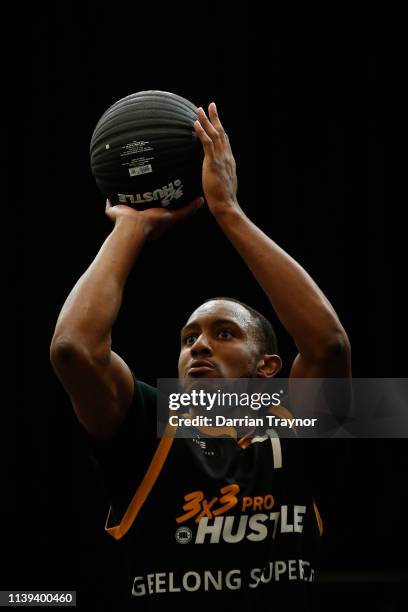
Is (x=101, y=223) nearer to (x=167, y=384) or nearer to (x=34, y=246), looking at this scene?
(x=34, y=246)

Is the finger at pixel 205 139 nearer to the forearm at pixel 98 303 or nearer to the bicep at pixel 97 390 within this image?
the forearm at pixel 98 303

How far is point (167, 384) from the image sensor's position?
250 centimetres

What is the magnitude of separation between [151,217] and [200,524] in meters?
0.82

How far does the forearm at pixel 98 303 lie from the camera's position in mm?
1954

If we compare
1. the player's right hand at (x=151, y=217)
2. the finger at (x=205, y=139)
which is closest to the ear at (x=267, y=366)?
the player's right hand at (x=151, y=217)

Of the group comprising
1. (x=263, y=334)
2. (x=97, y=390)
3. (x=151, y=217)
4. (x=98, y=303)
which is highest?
(x=151, y=217)

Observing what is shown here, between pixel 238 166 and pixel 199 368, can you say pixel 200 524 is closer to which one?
pixel 199 368

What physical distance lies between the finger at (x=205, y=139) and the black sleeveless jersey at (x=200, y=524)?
0.68 m

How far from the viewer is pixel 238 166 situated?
16.5 feet

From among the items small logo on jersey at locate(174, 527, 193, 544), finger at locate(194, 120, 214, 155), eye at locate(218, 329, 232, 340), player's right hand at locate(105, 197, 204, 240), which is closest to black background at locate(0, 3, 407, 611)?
eye at locate(218, 329, 232, 340)

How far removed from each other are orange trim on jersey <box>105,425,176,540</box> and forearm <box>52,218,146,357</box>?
0.31 m

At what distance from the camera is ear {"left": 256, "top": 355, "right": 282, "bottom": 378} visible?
2.46m

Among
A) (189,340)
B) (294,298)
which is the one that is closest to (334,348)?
(294,298)

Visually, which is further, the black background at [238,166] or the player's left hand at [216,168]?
the black background at [238,166]
